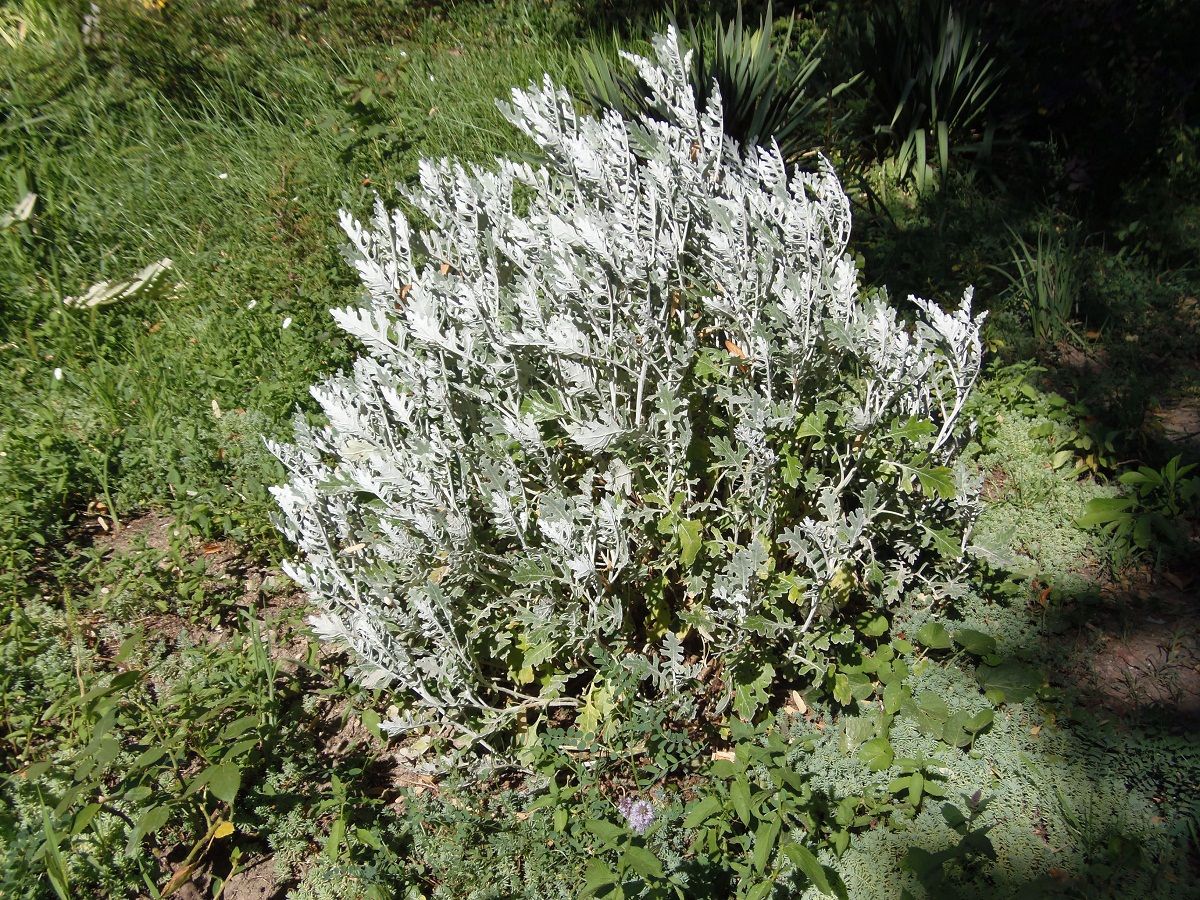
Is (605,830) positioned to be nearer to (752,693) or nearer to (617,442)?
(752,693)

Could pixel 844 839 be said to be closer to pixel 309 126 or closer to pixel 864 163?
pixel 864 163

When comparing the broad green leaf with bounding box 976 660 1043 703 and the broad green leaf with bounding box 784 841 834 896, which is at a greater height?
the broad green leaf with bounding box 784 841 834 896

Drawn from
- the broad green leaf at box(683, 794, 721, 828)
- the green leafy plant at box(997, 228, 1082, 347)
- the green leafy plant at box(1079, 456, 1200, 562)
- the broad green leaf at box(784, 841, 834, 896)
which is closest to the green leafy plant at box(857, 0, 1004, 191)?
the green leafy plant at box(997, 228, 1082, 347)

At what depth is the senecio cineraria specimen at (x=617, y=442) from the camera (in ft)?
8.65

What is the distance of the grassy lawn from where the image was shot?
2.59m

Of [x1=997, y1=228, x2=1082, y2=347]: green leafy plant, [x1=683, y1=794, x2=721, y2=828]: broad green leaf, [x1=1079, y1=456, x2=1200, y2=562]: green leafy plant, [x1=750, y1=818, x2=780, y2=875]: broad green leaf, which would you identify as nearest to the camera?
[x1=750, y1=818, x2=780, y2=875]: broad green leaf

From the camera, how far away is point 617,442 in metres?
2.63

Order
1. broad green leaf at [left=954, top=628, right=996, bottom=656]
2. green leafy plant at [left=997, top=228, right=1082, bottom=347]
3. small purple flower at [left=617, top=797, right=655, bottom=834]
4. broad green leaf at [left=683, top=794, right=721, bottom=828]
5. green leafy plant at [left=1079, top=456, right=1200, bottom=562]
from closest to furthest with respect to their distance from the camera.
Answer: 1. broad green leaf at [left=683, top=794, right=721, bottom=828]
2. small purple flower at [left=617, top=797, right=655, bottom=834]
3. broad green leaf at [left=954, top=628, right=996, bottom=656]
4. green leafy plant at [left=1079, top=456, right=1200, bottom=562]
5. green leafy plant at [left=997, top=228, right=1082, bottom=347]

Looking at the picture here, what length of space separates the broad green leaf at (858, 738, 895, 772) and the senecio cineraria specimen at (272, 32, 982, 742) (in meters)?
0.35

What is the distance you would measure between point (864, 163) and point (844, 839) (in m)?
4.42

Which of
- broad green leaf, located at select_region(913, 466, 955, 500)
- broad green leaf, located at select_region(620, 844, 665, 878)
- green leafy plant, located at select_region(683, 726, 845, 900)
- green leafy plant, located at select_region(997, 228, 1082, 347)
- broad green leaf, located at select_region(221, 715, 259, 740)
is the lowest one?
green leafy plant, located at select_region(997, 228, 1082, 347)

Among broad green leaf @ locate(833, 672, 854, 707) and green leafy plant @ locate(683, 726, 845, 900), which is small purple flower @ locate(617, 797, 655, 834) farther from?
broad green leaf @ locate(833, 672, 854, 707)

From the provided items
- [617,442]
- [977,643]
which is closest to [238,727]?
[617,442]

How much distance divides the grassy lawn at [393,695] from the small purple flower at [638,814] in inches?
1.9
